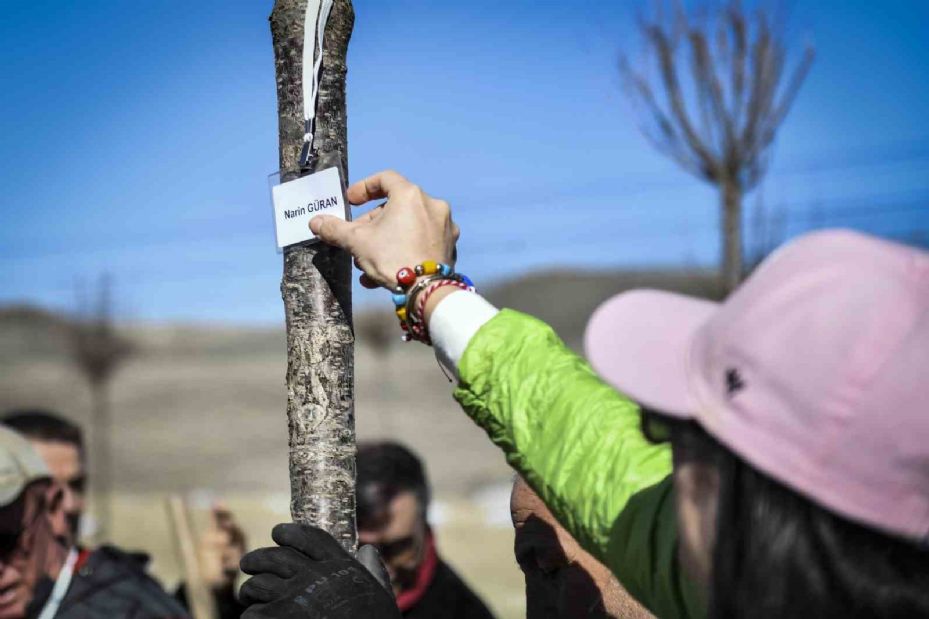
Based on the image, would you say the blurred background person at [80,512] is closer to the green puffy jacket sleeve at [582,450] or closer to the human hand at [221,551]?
the human hand at [221,551]

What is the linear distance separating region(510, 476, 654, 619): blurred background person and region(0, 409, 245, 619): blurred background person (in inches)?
80.1

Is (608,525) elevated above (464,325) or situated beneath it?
situated beneath

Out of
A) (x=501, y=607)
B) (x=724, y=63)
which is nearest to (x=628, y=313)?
(x=724, y=63)

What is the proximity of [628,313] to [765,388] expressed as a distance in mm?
250

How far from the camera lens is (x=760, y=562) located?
105cm

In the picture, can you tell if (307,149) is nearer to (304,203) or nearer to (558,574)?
(304,203)

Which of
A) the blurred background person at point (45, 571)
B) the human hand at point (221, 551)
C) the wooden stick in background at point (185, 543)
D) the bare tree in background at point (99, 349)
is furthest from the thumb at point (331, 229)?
the bare tree in background at point (99, 349)

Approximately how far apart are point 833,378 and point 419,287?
2.36ft

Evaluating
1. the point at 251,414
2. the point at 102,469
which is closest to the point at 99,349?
the point at 102,469

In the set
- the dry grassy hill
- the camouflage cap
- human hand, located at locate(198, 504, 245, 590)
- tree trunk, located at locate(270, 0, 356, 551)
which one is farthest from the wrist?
the dry grassy hill

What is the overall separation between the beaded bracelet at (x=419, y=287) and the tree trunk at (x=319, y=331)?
1.05 ft

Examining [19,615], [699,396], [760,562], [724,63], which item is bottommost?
[19,615]

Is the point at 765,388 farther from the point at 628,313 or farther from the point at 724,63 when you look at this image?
the point at 724,63

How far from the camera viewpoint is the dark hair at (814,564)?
1031 millimetres
